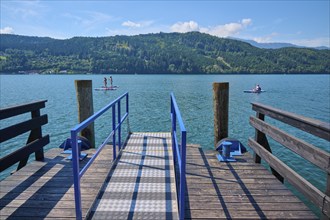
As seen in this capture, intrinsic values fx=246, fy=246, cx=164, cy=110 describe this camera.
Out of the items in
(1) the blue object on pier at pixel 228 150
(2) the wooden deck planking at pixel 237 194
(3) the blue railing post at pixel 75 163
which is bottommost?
(2) the wooden deck planking at pixel 237 194

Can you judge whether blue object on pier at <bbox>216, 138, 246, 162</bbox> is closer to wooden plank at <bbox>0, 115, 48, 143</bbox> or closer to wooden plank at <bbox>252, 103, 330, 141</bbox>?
wooden plank at <bbox>252, 103, 330, 141</bbox>

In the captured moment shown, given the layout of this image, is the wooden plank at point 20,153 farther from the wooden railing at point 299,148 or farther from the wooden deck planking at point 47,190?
the wooden railing at point 299,148

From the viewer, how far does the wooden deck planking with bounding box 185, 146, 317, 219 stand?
362 centimetres

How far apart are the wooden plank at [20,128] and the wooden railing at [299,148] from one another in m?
4.78

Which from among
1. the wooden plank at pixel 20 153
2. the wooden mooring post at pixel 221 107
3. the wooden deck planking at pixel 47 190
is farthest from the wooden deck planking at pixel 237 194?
the wooden plank at pixel 20 153

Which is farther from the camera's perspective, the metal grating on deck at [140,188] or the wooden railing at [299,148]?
the metal grating on deck at [140,188]

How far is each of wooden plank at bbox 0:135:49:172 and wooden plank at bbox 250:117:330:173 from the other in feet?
15.7

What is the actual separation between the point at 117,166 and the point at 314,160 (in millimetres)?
3806

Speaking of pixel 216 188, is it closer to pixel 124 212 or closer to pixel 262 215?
Result: pixel 262 215

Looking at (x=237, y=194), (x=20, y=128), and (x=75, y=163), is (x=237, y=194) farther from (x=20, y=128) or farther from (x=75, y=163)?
(x=20, y=128)

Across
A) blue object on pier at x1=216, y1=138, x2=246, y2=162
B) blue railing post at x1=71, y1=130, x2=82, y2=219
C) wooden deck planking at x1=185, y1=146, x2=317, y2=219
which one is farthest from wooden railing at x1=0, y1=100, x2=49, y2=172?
blue object on pier at x1=216, y1=138, x2=246, y2=162

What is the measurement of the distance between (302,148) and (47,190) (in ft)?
13.9

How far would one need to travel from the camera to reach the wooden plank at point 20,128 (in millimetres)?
4316

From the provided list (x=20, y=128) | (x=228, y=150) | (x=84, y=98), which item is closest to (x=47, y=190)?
(x=20, y=128)
